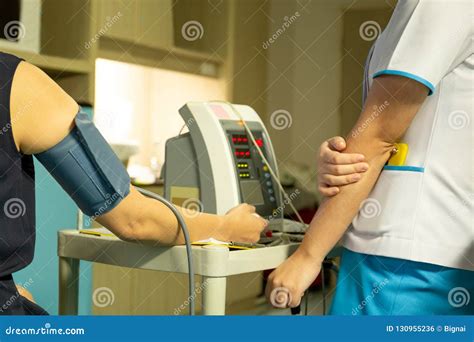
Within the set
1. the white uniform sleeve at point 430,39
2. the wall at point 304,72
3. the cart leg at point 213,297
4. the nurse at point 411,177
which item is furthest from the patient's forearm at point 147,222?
the wall at point 304,72

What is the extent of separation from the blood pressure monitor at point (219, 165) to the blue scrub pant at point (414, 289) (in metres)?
0.51

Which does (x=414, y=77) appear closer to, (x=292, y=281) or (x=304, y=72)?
(x=292, y=281)

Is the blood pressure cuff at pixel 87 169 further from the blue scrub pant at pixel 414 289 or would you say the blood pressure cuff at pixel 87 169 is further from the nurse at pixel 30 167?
the blue scrub pant at pixel 414 289

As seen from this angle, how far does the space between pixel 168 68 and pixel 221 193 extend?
235 centimetres

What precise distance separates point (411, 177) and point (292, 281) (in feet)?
0.95

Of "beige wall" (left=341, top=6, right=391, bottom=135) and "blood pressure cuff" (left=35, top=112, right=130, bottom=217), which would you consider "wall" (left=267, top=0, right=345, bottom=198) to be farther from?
"blood pressure cuff" (left=35, top=112, right=130, bottom=217)

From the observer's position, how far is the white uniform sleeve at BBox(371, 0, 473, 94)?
1.04 m

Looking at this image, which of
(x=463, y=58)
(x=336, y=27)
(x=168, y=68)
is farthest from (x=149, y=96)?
(x=463, y=58)

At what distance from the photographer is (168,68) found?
3.81 meters

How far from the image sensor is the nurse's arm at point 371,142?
1.09 meters

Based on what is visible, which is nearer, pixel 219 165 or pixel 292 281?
pixel 292 281

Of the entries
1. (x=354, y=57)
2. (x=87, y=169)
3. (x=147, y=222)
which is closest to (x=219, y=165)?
(x=147, y=222)

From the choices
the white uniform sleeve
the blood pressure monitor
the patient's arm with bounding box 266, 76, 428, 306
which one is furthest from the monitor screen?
the white uniform sleeve

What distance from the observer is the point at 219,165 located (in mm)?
1599
